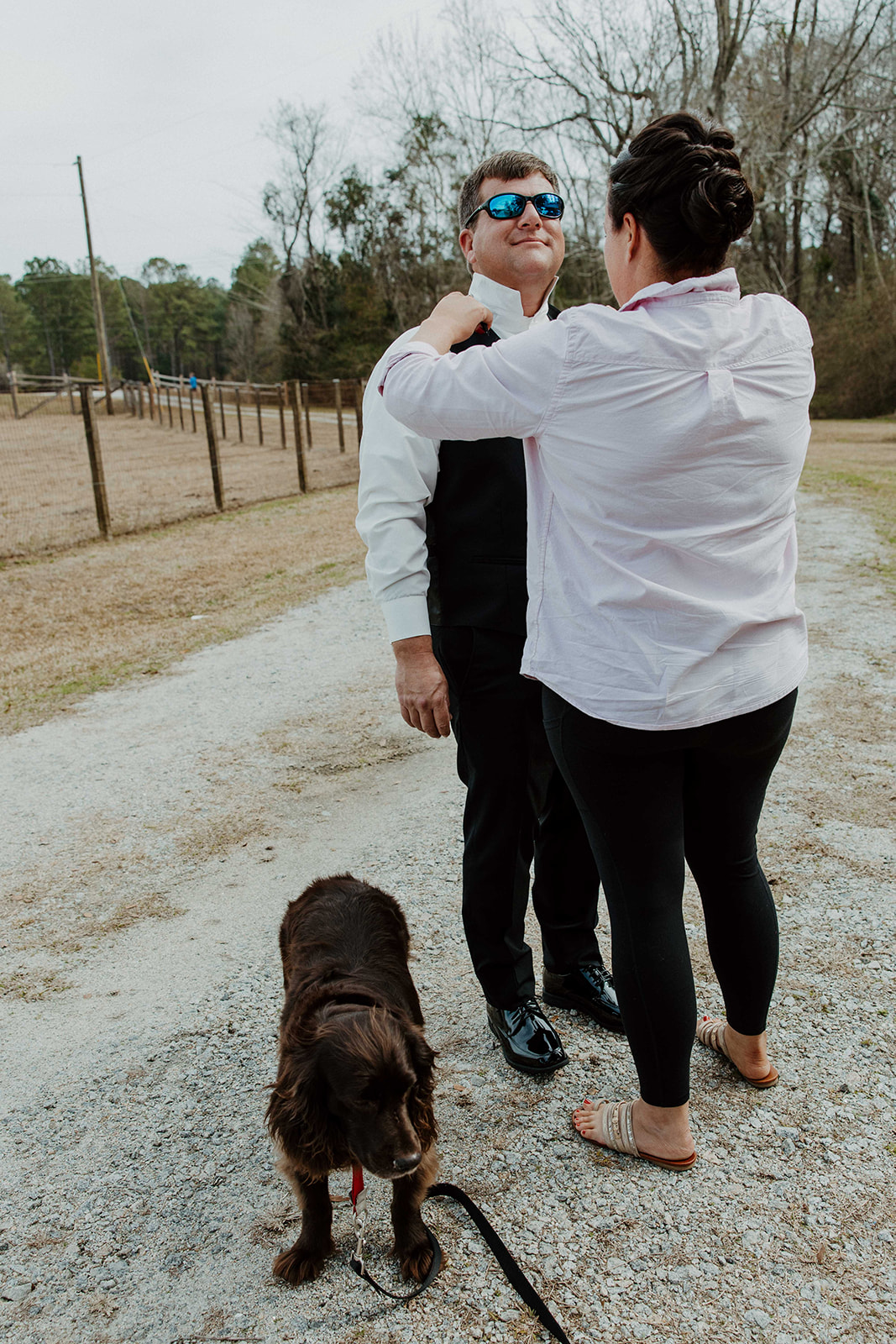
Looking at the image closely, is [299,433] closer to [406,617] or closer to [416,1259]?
[406,617]

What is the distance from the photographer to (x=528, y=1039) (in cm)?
241

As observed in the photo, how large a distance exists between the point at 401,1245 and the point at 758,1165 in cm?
82

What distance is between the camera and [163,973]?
296 centimetres

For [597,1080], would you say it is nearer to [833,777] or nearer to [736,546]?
[736,546]

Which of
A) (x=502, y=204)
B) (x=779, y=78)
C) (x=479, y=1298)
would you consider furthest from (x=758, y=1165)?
(x=779, y=78)

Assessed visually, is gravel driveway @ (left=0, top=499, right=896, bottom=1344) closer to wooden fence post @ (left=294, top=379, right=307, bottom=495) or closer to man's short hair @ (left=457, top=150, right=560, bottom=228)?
man's short hair @ (left=457, top=150, right=560, bottom=228)

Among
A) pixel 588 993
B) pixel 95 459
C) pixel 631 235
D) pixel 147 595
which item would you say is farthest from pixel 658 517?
pixel 95 459

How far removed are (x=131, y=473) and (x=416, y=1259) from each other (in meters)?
18.5

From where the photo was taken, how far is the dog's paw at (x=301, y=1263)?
1825 millimetres

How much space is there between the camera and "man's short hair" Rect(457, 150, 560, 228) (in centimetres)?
223

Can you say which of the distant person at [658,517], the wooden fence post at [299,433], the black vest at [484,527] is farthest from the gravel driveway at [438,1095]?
the wooden fence post at [299,433]

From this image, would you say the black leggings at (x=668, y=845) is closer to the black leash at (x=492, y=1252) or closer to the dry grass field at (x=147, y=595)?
the black leash at (x=492, y=1252)

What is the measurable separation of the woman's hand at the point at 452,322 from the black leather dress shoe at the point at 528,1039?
1694 millimetres

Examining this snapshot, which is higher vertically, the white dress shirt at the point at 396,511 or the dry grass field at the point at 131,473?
the white dress shirt at the point at 396,511
